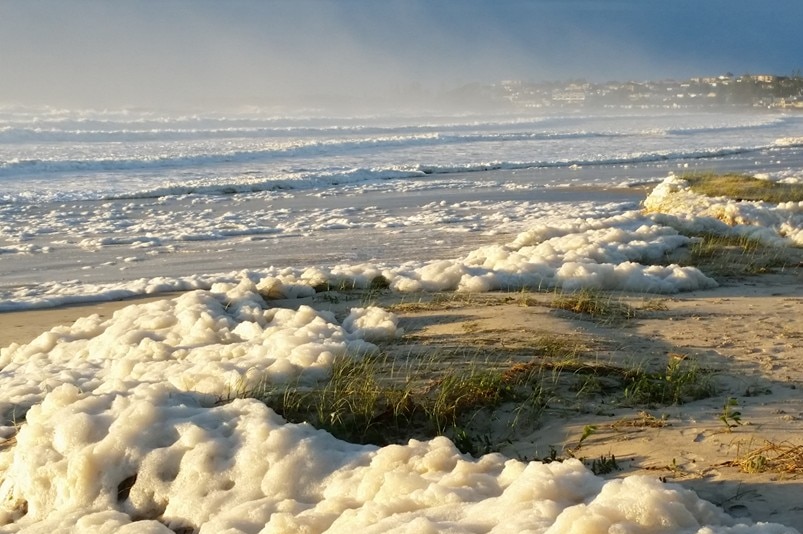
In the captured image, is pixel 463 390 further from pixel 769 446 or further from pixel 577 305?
pixel 577 305

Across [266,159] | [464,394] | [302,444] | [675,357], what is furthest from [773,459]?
[266,159]

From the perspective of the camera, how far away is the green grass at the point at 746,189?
15.9 meters

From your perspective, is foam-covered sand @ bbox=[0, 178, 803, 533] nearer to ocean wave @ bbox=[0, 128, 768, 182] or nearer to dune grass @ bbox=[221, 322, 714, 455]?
dune grass @ bbox=[221, 322, 714, 455]

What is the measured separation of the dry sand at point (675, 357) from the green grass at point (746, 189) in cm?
706

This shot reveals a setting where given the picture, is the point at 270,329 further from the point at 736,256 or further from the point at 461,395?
the point at 736,256

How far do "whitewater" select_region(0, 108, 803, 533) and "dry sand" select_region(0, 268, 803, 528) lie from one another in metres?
0.41

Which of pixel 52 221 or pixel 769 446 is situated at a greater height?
pixel 769 446

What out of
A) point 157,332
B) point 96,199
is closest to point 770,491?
point 157,332

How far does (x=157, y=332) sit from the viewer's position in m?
6.88

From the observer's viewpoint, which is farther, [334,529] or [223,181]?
[223,181]

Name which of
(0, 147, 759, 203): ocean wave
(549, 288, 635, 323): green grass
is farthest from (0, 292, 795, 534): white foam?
(0, 147, 759, 203): ocean wave

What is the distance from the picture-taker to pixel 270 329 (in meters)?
6.71

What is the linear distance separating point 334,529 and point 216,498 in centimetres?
76

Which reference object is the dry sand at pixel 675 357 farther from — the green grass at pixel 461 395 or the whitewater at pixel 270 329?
the whitewater at pixel 270 329
